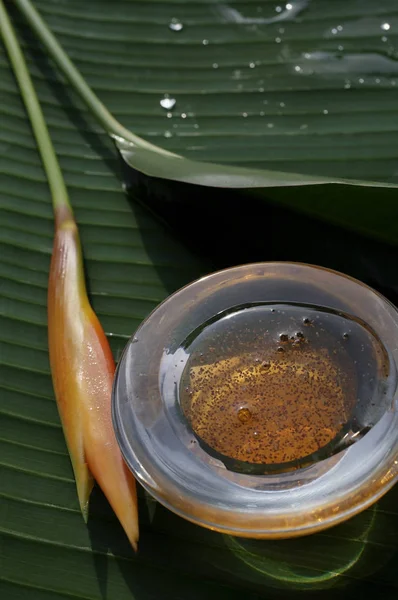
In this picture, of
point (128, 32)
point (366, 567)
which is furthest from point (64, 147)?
point (366, 567)

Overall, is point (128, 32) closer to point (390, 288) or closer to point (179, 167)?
point (179, 167)

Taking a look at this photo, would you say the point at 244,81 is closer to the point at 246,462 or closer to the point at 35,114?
the point at 35,114

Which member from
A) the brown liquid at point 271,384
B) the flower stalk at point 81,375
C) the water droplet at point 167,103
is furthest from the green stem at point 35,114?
the brown liquid at point 271,384

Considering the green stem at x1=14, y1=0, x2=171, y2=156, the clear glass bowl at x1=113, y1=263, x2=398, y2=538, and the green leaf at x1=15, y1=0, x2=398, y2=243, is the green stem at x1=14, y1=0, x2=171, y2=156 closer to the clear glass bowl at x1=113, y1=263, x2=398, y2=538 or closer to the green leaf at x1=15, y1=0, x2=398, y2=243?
the green leaf at x1=15, y1=0, x2=398, y2=243

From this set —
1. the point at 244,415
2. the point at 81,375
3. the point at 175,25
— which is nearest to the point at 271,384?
the point at 244,415

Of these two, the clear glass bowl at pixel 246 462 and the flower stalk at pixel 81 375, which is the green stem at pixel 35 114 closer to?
the flower stalk at pixel 81 375

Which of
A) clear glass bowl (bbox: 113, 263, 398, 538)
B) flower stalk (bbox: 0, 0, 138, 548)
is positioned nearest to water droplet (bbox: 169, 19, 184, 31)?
flower stalk (bbox: 0, 0, 138, 548)

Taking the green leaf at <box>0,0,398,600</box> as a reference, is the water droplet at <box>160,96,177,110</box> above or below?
above
